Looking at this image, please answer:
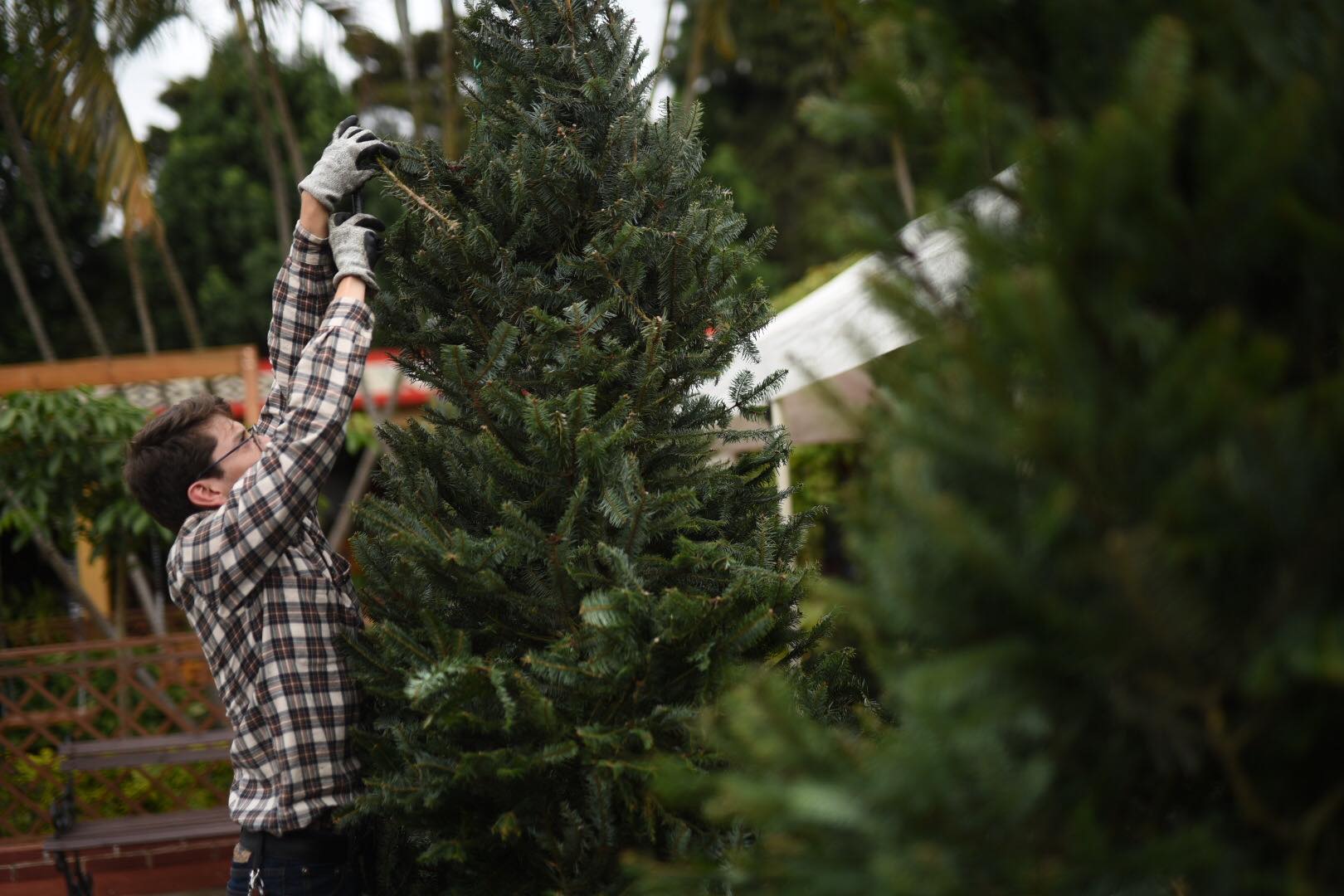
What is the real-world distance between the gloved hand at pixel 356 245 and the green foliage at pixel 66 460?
414cm

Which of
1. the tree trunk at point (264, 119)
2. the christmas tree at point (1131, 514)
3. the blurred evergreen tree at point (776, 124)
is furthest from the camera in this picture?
the blurred evergreen tree at point (776, 124)

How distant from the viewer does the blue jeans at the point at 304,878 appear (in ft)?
6.51

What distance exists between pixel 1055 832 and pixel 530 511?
3.75 ft

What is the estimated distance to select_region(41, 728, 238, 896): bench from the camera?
14.3 ft

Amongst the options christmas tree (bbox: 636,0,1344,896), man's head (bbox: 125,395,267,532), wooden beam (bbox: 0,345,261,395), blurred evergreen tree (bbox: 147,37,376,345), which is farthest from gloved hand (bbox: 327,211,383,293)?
blurred evergreen tree (bbox: 147,37,376,345)

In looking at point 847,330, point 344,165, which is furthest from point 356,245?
point 847,330

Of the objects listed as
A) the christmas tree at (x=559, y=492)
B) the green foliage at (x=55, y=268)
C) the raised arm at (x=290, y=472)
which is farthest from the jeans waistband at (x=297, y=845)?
the green foliage at (x=55, y=268)

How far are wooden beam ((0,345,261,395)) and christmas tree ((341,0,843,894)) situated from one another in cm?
339

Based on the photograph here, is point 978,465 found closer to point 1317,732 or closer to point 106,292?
point 1317,732

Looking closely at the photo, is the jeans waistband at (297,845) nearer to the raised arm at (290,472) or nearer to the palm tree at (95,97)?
the raised arm at (290,472)

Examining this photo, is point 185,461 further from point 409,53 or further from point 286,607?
point 409,53

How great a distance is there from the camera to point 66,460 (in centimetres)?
579

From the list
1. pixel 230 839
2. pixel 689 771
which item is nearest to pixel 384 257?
pixel 689 771

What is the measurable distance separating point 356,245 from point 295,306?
0.90 ft
